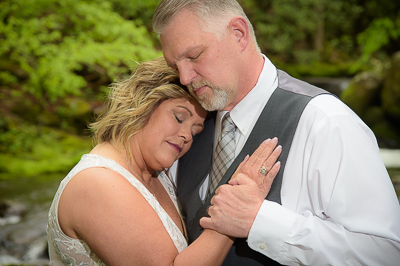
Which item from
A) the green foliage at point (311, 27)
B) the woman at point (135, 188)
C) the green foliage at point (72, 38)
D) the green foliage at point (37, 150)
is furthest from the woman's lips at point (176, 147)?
the green foliage at point (311, 27)

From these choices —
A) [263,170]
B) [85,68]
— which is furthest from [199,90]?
[85,68]

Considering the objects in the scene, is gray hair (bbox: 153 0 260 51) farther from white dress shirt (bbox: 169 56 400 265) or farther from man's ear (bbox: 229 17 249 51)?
white dress shirt (bbox: 169 56 400 265)

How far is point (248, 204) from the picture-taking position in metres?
1.73

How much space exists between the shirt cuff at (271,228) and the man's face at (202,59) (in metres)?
0.64

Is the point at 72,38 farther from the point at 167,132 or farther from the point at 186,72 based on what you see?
the point at 186,72

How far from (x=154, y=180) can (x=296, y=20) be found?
44.6 feet

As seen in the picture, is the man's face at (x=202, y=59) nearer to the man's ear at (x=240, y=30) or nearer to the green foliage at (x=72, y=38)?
the man's ear at (x=240, y=30)

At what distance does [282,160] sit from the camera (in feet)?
5.91

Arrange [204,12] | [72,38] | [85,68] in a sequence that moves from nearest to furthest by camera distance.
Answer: [204,12] < [72,38] < [85,68]

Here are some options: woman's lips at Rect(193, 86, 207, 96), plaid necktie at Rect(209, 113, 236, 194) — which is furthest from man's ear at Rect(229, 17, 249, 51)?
plaid necktie at Rect(209, 113, 236, 194)

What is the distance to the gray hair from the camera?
1.90 m

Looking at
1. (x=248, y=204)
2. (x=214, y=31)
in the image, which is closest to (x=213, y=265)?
(x=248, y=204)

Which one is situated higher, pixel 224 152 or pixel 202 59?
pixel 202 59

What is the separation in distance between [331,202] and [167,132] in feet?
3.31
